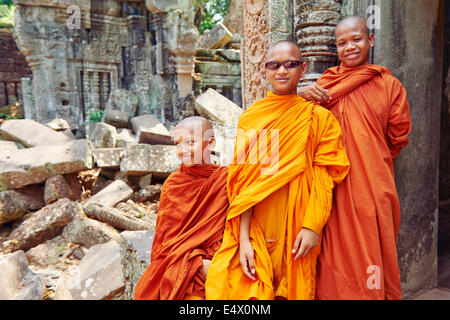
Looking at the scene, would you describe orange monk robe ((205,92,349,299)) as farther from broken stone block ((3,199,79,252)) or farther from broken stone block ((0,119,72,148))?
broken stone block ((0,119,72,148))

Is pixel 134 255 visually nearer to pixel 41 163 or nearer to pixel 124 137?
pixel 41 163

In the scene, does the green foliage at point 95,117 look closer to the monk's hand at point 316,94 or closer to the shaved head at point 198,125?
the shaved head at point 198,125

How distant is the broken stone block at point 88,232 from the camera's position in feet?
13.3

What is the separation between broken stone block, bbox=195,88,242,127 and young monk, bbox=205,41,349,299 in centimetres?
465

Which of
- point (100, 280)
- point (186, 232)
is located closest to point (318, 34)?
point (186, 232)

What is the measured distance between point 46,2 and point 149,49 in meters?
2.64

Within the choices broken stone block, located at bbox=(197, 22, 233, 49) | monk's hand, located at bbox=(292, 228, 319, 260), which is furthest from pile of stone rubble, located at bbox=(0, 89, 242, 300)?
broken stone block, located at bbox=(197, 22, 233, 49)

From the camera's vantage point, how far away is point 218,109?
21.3 feet

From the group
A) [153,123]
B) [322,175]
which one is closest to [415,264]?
[322,175]

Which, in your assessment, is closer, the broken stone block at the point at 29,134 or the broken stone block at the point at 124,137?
the broken stone block at the point at 29,134

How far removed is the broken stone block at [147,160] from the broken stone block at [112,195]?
0.95ft

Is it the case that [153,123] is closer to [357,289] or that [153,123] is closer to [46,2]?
[46,2]

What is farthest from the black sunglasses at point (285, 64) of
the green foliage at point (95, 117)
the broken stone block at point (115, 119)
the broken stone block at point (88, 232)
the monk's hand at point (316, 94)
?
the green foliage at point (95, 117)

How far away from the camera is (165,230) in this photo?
170cm
